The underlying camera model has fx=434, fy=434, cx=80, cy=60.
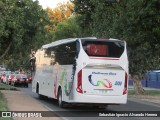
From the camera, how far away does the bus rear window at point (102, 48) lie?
19656mm

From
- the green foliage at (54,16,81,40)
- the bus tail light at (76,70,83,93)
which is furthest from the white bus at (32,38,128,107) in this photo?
the green foliage at (54,16,81,40)

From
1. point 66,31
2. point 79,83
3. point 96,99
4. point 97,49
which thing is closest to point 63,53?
point 97,49

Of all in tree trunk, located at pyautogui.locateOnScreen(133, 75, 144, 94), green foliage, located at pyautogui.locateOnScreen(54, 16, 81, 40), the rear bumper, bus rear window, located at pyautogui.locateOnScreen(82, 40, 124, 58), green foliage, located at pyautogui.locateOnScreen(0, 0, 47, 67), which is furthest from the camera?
green foliage, located at pyautogui.locateOnScreen(54, 16, 81, 40)

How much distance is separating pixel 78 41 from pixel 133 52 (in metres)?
16.6

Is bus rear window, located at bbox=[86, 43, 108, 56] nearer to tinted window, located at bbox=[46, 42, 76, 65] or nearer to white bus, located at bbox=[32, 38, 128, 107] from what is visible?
white bus, located at bbox=[32, 38, 128, 107]

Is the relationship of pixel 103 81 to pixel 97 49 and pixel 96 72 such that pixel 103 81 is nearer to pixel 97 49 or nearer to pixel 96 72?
pixel 96 72

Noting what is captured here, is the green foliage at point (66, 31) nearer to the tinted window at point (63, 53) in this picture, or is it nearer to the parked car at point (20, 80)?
the parked car at point (20, 80)

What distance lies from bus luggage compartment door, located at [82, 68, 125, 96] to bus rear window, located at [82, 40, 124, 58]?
29.1 inches

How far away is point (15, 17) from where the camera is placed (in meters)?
27.8

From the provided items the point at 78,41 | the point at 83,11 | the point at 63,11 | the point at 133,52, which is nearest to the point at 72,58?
the point at 78,41

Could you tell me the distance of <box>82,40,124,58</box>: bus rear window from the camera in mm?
19656

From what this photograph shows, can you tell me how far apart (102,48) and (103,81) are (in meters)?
1.51

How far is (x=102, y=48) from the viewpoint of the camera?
19750mm

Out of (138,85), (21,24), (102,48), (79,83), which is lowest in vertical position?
(138,85)
